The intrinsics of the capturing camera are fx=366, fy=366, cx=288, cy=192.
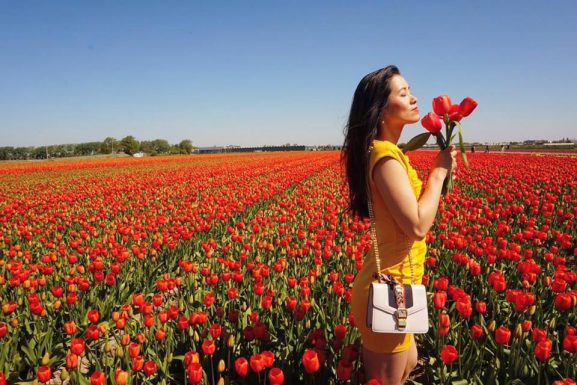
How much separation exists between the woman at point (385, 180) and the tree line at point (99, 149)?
3657 inches

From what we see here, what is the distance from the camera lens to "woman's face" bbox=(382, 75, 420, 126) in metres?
1.99

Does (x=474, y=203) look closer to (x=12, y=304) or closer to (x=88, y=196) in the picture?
(x=12, y=304)

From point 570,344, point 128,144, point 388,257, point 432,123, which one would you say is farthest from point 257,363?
point 128,144

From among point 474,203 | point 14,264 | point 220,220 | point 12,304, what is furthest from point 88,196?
point 474,203

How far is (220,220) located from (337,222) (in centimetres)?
225

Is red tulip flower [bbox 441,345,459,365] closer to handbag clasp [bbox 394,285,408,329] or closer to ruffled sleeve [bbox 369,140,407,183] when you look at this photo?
handbag clasp [bbox 394,285,408,329]

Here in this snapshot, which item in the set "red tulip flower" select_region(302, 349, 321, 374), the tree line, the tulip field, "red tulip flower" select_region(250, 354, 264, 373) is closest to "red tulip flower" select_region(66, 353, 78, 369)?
the tulip field

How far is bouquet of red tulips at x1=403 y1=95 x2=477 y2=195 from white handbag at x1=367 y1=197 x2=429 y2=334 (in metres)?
0.61

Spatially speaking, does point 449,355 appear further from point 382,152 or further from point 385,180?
point 382,152

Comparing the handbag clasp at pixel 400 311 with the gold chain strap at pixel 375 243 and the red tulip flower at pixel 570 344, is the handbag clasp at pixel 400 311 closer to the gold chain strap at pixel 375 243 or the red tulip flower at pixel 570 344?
the gold chain strap at pixel 375 243

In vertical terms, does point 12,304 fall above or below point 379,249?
below

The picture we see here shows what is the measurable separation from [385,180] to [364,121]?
392 mm

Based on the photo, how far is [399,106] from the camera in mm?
1991

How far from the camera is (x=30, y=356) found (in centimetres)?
280
